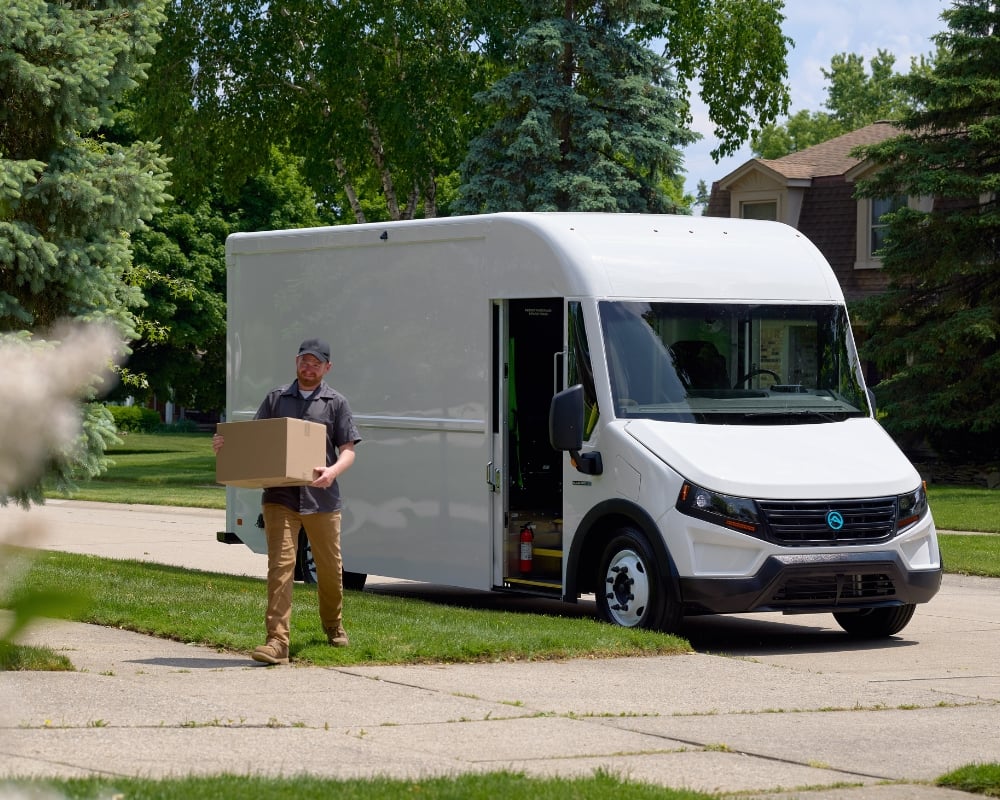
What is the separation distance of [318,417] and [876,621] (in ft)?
14.8

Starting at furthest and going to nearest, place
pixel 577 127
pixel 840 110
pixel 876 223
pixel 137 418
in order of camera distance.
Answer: pixel 840 110
pixel 137 418
pixel 876 223
pixel 577 127

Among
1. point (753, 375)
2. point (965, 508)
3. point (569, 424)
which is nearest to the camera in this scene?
point (569, 424)

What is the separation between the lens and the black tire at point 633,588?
11.2 meters

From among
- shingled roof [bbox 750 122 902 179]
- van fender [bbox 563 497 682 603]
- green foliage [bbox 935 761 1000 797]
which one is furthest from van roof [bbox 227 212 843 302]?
shingled roof [bbox 750 122 902 179]

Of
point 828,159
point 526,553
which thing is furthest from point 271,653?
point 828,159

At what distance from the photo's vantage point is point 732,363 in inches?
486

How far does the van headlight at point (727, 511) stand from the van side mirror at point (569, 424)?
97 centimetres

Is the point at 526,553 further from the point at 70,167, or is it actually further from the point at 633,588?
the point at 70,167

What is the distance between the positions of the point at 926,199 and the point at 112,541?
2101 cm

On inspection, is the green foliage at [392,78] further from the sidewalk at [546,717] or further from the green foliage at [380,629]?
the sidewalk at [546,717]

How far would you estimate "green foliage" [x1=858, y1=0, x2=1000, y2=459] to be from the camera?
2997cm

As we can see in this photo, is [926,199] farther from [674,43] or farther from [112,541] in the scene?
[112,541]

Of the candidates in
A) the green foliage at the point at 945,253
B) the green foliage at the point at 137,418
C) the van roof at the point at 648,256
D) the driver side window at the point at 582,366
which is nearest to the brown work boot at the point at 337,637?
the driver side window at the point at 582,366

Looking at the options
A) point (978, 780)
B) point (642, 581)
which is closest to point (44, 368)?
point (978, 780)
